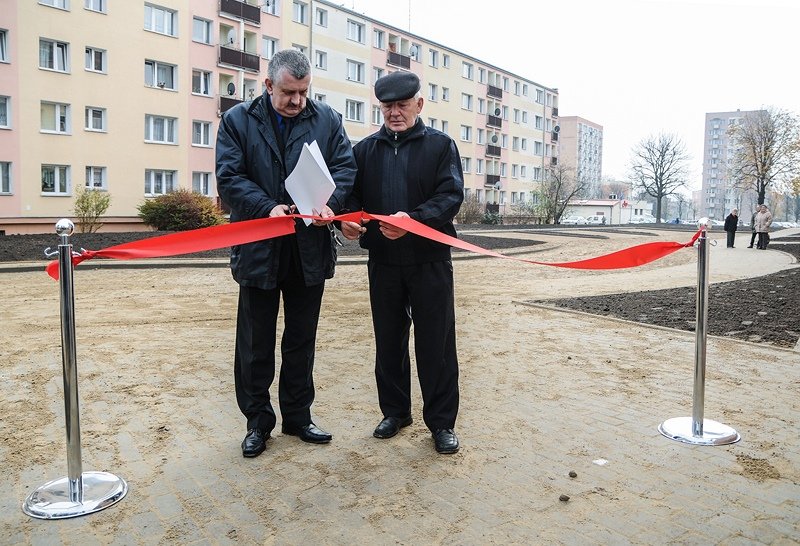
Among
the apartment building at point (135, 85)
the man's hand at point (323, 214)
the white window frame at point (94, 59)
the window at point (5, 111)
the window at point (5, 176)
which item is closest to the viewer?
the man's hand at point (323, 214)

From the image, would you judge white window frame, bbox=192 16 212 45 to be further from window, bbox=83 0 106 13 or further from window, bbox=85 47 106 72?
window, bbox=85 47 106 72

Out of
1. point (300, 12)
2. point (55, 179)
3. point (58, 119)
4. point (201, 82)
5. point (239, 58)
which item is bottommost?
point (55, 179)

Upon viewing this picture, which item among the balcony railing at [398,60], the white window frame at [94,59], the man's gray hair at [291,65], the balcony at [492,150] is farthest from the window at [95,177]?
the balcony at [492,150]

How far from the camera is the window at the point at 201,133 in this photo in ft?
124

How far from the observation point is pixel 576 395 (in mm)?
5551

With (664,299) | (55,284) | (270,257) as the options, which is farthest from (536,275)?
(270,257)

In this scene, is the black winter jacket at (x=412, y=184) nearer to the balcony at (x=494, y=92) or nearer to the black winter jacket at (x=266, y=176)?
the black winter jacket at (x=266, y=176)

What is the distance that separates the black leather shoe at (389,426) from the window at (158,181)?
109ft

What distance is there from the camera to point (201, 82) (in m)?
38.2

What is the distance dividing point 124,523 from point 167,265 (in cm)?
1430

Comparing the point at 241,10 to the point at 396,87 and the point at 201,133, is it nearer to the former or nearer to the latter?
the point at 201,133

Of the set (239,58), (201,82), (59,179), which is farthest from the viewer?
(239,58)

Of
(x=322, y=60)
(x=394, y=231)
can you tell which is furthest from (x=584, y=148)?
(x=394, y=231)

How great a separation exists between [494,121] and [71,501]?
2605 inches
